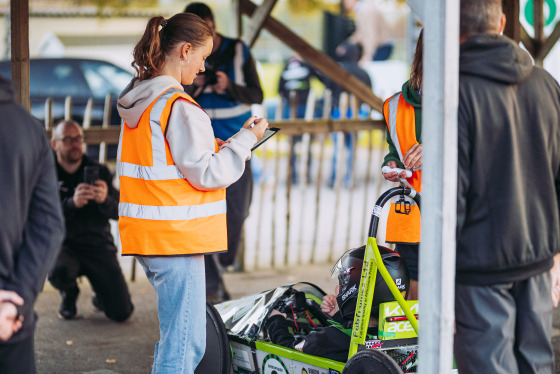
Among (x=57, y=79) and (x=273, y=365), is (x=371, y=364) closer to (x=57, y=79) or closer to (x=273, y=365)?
(x=273, y=365)

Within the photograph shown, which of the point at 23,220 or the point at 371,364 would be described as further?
the point at 371,364

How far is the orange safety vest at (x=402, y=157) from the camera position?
12.3 feet

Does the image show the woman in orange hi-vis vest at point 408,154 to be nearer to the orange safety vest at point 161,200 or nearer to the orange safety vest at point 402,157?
the orange safety vest at point 402,157

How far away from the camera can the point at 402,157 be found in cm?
382

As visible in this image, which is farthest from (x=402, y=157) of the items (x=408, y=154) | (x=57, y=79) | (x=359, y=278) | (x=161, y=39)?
(x=57, y=79)

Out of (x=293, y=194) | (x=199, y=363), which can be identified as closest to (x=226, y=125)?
(x=199, y=363)

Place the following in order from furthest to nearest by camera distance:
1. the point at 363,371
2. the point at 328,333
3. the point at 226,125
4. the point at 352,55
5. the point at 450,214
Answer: the point at 352,55
the point at 226,125
the point at 328,333
the point at 363,371
the point at 450,214

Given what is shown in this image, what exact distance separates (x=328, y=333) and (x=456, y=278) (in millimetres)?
1072

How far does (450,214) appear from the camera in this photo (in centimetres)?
263

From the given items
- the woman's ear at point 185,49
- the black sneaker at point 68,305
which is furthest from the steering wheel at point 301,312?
the black sneaker at point 68,305

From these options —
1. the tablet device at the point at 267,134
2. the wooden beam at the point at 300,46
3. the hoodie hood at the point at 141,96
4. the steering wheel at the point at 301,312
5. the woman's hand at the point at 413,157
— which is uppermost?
the wooden beam at the point at 300,46

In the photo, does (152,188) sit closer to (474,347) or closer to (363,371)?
(363,371)

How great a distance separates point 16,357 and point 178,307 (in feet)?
3.33

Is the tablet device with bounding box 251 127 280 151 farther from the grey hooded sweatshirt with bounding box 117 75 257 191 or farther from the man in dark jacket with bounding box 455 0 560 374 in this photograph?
the man in dark jacket with bounding box 455 0 560 374
